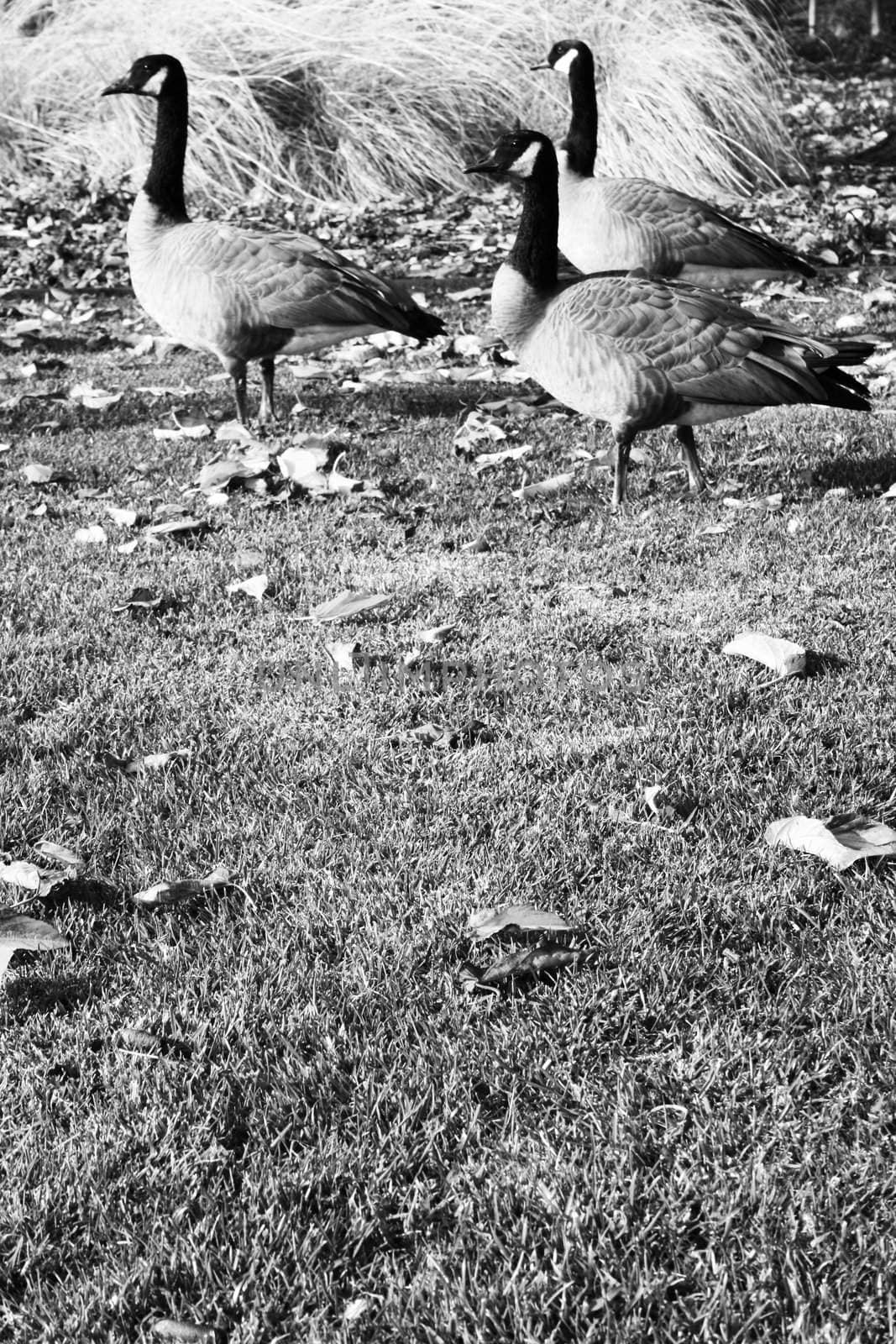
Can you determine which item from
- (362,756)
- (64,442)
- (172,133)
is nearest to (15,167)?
(172,133)

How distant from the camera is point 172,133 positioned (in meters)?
6.59

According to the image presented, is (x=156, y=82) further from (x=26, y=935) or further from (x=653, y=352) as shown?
(x=26, y=935)

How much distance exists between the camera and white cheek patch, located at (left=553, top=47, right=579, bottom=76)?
7816 millimetres

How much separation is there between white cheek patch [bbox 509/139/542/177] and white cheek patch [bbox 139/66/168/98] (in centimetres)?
242

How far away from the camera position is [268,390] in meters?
6.35

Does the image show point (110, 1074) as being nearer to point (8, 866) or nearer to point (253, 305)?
point (8, 866)

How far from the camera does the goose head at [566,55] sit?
25.5 ft

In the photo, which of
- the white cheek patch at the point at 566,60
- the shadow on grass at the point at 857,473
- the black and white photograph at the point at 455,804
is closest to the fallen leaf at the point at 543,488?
the black and white photograph at the point at 455,804

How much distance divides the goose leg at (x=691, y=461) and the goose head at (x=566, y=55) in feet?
12.3

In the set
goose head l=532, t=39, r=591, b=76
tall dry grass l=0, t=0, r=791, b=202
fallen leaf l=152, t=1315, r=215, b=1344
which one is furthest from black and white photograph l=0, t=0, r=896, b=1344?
tall dry grass l=0, t=0, r=791, b=202

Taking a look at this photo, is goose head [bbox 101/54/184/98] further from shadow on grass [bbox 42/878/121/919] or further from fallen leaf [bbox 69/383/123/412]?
shadow on grass [bbox 42/878/121/919]

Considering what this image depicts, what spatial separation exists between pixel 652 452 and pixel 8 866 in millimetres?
3906

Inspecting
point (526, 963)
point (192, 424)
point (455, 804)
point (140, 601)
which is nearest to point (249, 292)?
point (192, 424)

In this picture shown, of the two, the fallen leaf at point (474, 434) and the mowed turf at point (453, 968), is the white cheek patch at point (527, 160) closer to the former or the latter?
the fallen leaf at point (474, 434)
